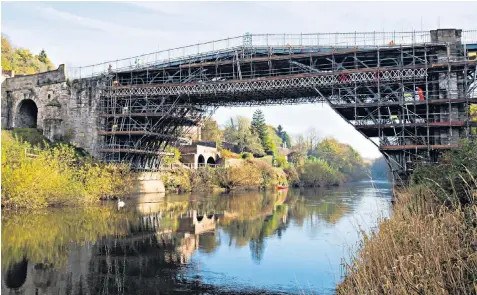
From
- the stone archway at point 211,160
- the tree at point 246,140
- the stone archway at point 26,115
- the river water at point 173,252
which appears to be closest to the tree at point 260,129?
the tree at point 246,140

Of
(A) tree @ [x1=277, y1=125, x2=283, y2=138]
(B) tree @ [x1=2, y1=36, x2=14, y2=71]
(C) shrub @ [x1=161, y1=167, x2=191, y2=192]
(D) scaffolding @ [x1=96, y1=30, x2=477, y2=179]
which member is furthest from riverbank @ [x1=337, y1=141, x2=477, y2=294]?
(A) tree @ [x1=277, y1=125, x2=283, y2=138]

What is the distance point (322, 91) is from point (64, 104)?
2426cm

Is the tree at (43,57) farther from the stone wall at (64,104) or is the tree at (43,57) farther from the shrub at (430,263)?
the shrub at (430,263)

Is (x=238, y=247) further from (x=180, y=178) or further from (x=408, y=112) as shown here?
(x=180, y=178)

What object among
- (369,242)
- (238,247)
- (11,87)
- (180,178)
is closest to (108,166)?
(180,178)

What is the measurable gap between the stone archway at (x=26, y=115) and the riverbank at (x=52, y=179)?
701 cm

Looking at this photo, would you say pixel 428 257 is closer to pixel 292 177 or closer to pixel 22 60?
pixel 292 177

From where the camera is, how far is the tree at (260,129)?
8231 cm

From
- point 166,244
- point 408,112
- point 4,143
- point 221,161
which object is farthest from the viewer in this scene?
point 221,161

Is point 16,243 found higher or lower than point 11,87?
lower

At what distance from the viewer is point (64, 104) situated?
3988 cm

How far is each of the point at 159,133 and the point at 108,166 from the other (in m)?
5.71

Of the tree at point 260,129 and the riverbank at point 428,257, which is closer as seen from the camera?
the riverbank at point 428,257

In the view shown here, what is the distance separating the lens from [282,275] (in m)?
12.5
